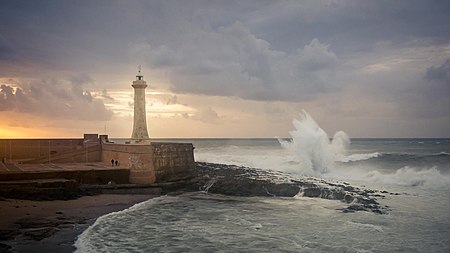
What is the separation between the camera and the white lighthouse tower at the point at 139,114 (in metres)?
22.9

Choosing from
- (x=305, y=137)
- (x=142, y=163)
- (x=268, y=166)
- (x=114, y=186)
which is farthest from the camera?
(x=268, y=166)

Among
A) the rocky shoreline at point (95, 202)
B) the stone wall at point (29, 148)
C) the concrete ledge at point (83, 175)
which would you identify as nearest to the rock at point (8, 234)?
the rocky shoreline at point (95, 202)

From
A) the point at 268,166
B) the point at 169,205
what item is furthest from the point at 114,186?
the point at 268,166

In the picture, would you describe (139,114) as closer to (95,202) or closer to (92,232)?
(95,202)

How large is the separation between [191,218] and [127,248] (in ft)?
10.9

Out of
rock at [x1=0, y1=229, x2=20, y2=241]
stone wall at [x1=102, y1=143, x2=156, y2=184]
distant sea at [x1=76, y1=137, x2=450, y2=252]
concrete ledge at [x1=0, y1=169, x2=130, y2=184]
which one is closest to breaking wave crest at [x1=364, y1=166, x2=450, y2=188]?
distant sea at [x1=76, y1=137, x2=450, y2=252]

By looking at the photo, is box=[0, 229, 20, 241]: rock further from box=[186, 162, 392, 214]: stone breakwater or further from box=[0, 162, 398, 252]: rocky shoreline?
box=[186, 162, 392, 214]: stone breakwater

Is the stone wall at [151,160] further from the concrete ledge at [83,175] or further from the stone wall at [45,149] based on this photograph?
the stone wall at [45,149]

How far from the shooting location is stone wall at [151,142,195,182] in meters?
17.7

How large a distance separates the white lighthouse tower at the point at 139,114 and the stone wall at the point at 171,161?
306cm

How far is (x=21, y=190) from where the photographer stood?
1334 centimetres

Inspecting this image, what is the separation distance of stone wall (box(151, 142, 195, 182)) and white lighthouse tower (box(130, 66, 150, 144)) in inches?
120

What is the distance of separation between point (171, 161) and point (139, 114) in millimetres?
5069

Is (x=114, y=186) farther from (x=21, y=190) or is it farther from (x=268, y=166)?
(x=268, y=166)
